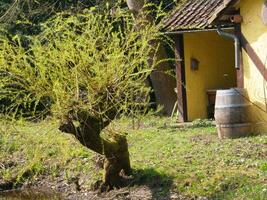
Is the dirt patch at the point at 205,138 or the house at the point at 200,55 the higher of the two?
the house at the point at 200,55

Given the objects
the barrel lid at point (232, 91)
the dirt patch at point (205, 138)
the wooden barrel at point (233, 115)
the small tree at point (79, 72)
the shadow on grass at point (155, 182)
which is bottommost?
the shadow on grass at point (155, 182)

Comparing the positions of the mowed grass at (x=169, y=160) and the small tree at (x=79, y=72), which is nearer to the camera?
the small tree at (x=79, y=72)

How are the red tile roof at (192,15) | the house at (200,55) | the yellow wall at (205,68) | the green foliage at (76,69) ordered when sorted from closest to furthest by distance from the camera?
the green foliage at (76,69), the house at (200,55), the red tile roof at (192,15), the yellow wall at (205,68)

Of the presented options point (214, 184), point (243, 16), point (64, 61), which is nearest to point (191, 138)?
point (243, 16)

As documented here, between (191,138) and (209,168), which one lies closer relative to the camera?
(209,168)

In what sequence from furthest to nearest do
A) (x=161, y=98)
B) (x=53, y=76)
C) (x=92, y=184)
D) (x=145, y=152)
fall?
1. (x=161, y=98)
2. (x=145, y=152)
3. (x=92, y=184)
4. (x=53, y=76)

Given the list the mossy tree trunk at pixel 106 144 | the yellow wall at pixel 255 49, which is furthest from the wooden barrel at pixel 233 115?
the mossy tree trunk at pixel 106 144

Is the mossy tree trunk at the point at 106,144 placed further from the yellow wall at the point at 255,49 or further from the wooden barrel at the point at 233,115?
the yellow wall at the point at 255,49

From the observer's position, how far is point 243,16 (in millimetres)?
13805

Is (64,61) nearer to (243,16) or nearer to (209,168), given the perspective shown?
(209,168)

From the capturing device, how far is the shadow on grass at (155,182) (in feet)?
34.3

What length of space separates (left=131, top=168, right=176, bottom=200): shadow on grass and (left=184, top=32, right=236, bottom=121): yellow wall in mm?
6644

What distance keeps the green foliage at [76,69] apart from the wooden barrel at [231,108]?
3620 mm

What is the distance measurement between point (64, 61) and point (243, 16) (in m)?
5.58
